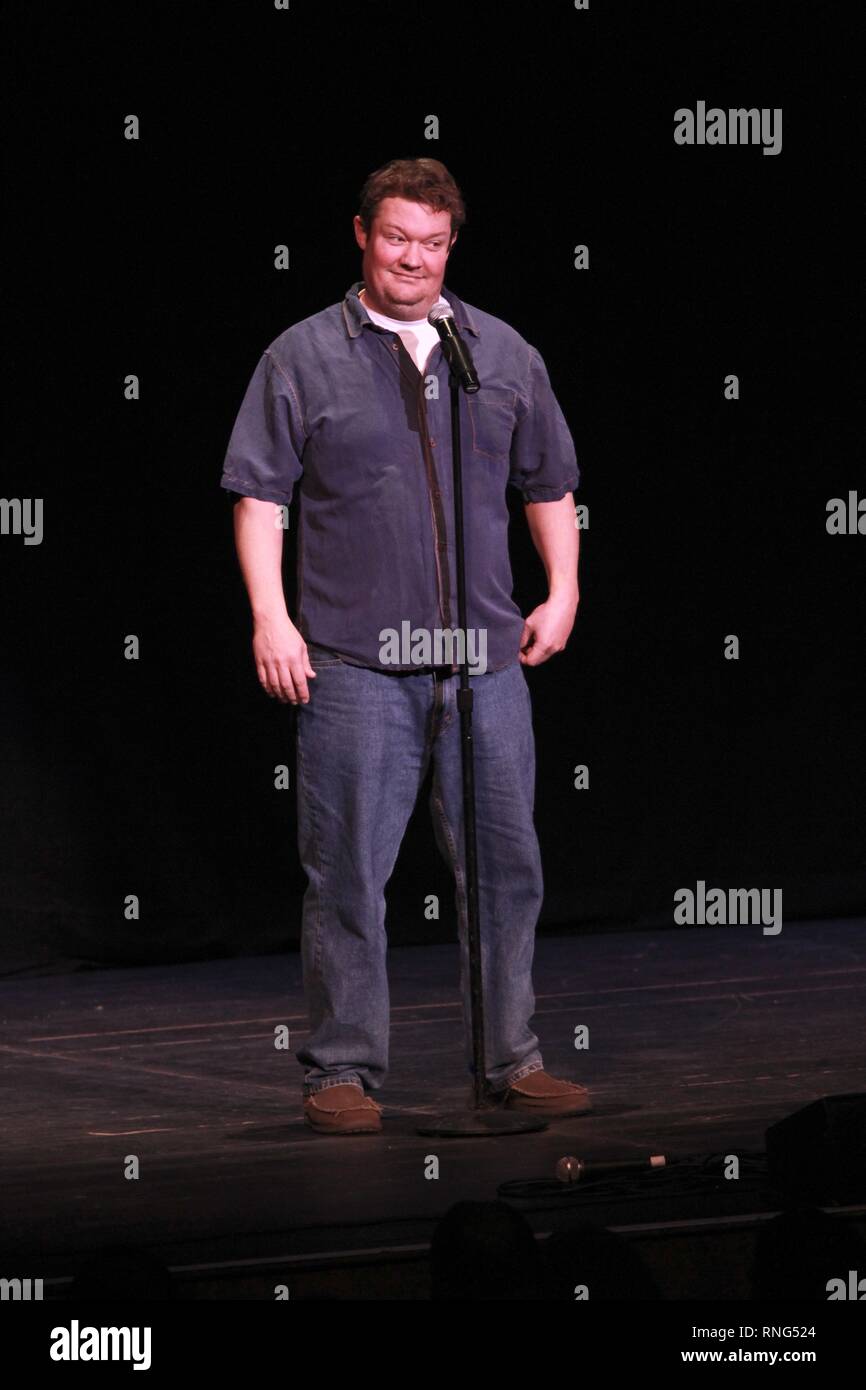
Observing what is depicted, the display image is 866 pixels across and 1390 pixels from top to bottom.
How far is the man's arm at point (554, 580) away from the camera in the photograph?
12.1 feet

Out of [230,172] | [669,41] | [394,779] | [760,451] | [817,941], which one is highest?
[669,41]

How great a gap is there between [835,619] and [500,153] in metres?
1.62

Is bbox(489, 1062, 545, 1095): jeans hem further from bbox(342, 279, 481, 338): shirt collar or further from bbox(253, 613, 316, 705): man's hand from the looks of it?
bbox(342, 279, 481, 338): shirt collar

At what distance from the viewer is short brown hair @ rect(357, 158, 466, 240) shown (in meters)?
3.52

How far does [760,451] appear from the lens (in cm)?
649

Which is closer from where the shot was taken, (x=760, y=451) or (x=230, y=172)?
(x=230, y=172)

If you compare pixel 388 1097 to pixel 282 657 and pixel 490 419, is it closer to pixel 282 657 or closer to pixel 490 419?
pixel 282 657

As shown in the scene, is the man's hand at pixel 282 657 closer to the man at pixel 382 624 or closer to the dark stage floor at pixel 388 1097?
the man at pixel 382 624

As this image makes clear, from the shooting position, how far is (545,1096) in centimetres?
357

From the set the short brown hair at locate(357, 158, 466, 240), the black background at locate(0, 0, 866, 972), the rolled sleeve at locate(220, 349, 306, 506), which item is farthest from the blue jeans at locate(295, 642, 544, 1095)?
the black background at locate(0, 0, 866, 972)
